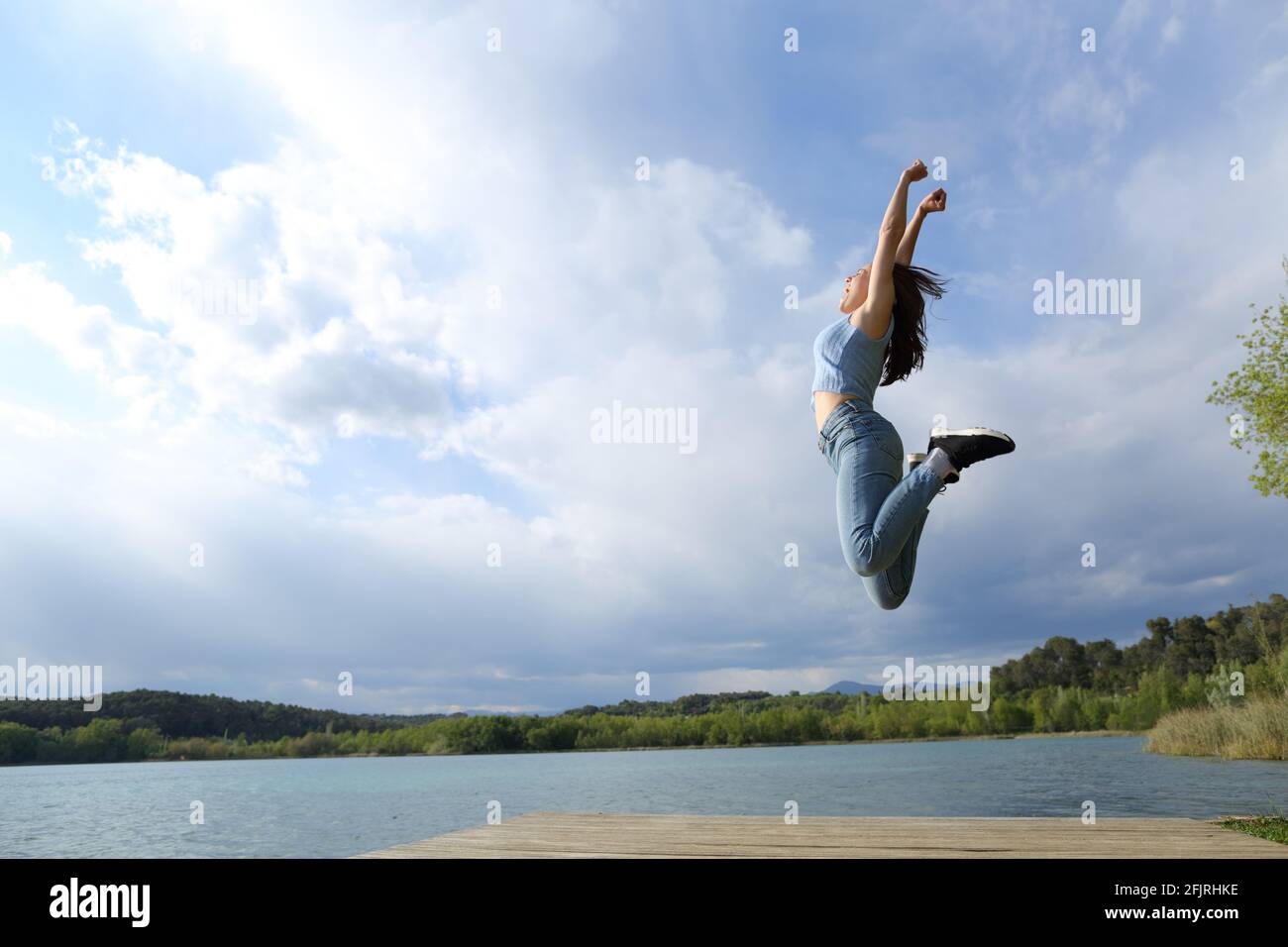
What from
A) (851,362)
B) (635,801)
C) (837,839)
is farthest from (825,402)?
(635,801)

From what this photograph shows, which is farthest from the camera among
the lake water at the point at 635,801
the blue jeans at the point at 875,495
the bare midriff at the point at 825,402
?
the lake water at the point at 635,801

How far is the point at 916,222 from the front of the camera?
4480 millimetres

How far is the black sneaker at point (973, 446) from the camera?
3.98 metres

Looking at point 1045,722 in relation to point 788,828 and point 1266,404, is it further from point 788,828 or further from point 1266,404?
point 788,828

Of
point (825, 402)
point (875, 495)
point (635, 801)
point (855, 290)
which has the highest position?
point (855, 290)

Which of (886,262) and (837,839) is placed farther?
(837,839)

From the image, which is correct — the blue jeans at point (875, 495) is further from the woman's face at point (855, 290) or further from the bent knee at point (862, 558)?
the woman's face at point (855, 290)

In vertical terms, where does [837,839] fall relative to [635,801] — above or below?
above

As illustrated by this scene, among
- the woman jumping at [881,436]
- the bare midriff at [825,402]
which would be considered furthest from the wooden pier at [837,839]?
the bare midriff at [825,402]

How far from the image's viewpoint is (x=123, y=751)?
41344 mm

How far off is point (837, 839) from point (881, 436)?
87.4 inches

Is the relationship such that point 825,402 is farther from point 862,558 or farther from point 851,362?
point 862,558

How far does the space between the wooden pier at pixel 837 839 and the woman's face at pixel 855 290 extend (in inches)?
105
